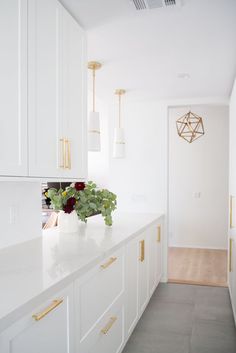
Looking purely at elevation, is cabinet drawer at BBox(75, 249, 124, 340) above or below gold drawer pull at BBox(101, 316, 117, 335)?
above

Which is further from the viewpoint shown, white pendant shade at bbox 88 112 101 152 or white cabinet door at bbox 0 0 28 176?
white pendant shade at bbox 88 112 101 152

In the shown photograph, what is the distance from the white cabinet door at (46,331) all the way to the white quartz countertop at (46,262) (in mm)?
38

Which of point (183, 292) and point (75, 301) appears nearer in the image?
point (75, 301)

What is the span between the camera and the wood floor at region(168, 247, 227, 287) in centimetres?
412

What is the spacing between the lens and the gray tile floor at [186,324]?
2487 mm

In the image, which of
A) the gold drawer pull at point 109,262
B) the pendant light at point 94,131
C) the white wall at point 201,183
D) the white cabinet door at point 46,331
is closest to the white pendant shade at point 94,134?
the pendant light at point 94,131

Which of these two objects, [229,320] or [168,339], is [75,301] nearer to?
[168,339]

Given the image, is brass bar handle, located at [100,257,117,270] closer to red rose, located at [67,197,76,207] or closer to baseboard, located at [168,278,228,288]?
red rose, located at [67,197,76,207]

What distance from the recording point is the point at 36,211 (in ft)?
7.35

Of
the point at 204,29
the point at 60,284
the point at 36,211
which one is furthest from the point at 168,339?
the point at 204,29

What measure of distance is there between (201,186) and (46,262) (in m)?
4.75

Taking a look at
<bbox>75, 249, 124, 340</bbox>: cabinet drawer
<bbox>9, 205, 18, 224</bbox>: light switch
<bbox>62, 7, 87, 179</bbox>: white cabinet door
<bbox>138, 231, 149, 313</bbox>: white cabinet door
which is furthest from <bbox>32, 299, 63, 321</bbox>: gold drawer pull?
<bbox>138, 231, 149, 313</bbox>: white cabinet door

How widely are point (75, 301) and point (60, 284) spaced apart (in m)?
0.22

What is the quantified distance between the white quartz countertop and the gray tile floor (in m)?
0.86
